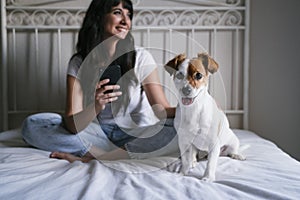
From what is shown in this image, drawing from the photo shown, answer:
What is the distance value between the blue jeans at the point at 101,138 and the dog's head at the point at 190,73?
30 cm

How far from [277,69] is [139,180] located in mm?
1158

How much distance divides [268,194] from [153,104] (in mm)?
650

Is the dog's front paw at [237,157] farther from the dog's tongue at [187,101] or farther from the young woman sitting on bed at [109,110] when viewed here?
the dog's tongue at [187,101]

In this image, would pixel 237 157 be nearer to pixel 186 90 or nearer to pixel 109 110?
pixel 186 90

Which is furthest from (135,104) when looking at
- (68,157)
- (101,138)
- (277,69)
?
(277,69)

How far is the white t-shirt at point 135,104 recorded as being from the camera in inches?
49.4

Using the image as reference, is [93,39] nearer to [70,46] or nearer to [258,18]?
[70,46]

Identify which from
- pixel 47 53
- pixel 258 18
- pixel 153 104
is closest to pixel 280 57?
pixel 258 18

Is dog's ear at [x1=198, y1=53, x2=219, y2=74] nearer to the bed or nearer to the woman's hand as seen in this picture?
the woman's hand

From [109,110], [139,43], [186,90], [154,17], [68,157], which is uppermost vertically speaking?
[154,17]

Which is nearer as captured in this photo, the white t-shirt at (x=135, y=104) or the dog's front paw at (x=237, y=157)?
the dog's front paw at (x=237, y=157)

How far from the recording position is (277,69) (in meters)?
1.64

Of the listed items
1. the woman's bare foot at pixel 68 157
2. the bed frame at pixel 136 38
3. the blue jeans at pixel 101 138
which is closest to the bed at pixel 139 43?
the bed frame at pixel 136 38

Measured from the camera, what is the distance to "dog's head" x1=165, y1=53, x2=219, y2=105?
2.44 ft
